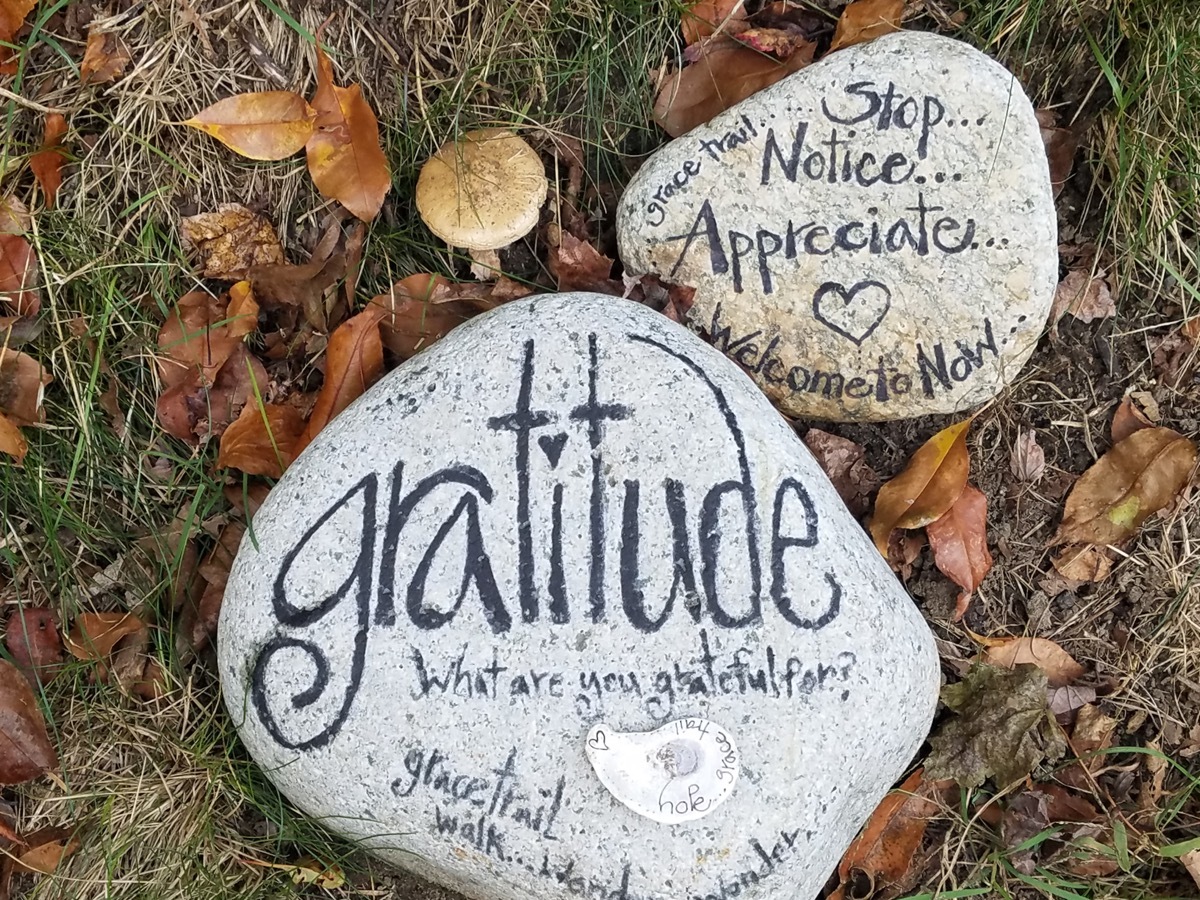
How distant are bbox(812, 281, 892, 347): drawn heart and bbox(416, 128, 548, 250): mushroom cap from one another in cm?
77

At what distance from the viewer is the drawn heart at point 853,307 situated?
2.41 meters

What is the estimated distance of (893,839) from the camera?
2.51 m

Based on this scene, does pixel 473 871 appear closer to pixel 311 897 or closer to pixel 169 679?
pixel 311 897

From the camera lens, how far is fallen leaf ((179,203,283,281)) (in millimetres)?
2457

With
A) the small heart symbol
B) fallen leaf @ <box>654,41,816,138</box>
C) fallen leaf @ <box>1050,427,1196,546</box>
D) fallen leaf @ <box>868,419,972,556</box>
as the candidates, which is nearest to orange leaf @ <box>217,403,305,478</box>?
the small heart symbol

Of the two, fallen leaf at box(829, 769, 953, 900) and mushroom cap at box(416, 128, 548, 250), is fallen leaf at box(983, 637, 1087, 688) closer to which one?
fallen leaf at box(829, 769, 953, 900)

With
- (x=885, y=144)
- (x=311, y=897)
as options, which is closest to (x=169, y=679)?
(x=311, y=897)

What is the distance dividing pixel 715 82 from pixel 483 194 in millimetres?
731

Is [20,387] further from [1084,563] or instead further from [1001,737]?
[1084,563]

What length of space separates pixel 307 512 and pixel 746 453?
1010 millimetres

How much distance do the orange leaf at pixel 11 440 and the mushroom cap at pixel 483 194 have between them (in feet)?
3.80

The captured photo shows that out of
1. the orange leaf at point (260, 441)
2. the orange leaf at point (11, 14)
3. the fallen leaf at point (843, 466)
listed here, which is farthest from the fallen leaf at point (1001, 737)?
the orange leaf at point (11, 14)

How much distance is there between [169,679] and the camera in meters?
2.44

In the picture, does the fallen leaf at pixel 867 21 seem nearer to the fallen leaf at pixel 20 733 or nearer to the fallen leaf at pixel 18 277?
the fallen leaf at pixel 18 277
